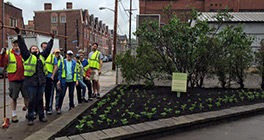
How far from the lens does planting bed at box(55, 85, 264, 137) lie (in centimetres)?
434

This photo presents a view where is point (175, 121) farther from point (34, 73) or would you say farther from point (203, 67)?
point (203, 67)

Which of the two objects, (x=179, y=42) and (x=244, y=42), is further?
(x=244, y=42)

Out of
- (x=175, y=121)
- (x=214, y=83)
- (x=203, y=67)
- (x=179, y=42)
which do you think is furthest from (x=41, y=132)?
(x=214, y=83)

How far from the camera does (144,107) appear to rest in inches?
219

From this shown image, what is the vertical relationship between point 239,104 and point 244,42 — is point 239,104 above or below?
below

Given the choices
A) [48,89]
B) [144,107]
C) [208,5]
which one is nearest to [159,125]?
[144,107]

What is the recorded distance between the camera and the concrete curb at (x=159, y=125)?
12.2 ft

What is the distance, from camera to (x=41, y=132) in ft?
12.4

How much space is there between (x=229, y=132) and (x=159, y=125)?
1483 mm

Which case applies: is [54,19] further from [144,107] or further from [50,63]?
[144,107]

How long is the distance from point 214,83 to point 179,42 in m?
4.03

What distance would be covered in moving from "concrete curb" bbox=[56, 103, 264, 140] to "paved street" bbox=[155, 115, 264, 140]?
19 centimetres

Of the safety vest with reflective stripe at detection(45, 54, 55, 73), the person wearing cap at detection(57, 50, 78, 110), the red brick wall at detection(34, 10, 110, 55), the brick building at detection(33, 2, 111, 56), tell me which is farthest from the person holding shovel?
the red brick wall at detection(34, 10, 110, 55)

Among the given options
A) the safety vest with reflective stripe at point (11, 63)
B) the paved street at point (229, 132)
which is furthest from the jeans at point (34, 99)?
the paved street at point (229, 132)
